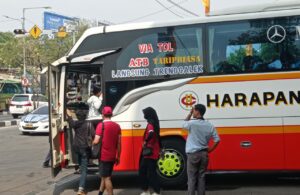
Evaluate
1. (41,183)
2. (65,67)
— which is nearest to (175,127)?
(65,67)

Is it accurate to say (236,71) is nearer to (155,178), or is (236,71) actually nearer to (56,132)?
(155,178)

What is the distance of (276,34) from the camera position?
33.7 feet

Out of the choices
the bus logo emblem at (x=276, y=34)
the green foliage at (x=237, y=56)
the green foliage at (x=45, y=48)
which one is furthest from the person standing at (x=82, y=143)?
the green foliage at (x=45, y=48)

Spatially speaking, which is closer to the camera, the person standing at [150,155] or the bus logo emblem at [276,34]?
the person standing at [150,155]

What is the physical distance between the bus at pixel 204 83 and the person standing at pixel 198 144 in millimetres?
2068

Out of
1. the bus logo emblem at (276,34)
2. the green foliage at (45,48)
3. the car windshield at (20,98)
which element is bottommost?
the car windshield at (20,98)

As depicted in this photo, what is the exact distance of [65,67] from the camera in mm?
11062

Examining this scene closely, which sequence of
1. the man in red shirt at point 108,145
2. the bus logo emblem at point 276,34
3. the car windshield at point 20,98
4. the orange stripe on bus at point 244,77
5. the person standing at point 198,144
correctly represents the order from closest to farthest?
1. the person standing at point 198,144
2. the man in red shirt at point 108,145
3. the orange stripe on bus at point 244,77
4. the bus logo emblem at point 276,34
5. the car windshield at point 20,98

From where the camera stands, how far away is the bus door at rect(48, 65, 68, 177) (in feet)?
34.2

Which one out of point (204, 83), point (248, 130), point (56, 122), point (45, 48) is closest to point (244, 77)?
point (204, 83)

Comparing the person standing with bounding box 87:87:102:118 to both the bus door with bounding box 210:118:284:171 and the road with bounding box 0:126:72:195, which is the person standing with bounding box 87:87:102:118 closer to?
the road with bounding box 0:126:72:195

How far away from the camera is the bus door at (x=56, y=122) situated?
1041 centimetres

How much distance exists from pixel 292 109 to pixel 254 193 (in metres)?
1.74

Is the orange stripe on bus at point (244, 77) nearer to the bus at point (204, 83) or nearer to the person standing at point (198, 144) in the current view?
the bus at point (204, 83)
